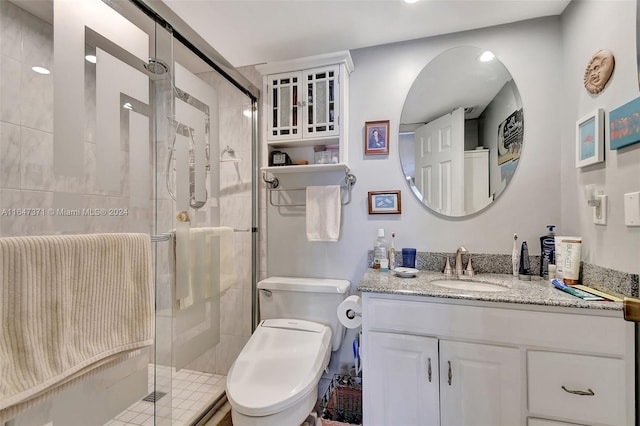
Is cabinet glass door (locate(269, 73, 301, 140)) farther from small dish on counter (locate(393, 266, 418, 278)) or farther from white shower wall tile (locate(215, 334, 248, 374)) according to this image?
white shower wall tile (locate(215, 334, 248, 374))

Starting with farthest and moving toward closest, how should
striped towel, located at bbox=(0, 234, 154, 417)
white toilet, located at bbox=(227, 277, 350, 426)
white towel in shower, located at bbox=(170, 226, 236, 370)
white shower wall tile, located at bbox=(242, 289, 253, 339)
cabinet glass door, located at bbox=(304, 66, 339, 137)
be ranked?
white shower wall tile, located at bbox=(242, 289, 253, 339) < cabinet glass door, located at bbox=(304, 66, 339, 137) < white towel in shower, located at bbox=(170, 226, 236, 370) < white toilet, located at bbox=(227, 277, 350, 426) < striped towel, located at bbox=(0, 234, 154, 417)

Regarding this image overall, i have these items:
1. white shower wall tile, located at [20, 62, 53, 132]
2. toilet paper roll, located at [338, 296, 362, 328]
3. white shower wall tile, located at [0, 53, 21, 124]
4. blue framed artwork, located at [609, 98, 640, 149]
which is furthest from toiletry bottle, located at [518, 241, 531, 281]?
white shower wall tile, located at [0, 53, 21, 124]

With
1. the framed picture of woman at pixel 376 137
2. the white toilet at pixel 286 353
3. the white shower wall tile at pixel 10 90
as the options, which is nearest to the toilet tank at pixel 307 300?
the white toilet at pixel 286 353

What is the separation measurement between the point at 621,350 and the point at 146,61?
2189 mm

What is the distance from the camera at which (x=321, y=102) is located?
168 cm

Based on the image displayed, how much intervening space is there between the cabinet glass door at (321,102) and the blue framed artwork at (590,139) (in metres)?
1.16

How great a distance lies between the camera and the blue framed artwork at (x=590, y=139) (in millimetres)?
1150

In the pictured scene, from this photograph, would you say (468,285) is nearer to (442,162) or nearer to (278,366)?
(442,162)

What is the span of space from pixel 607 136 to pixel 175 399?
7.94 ft

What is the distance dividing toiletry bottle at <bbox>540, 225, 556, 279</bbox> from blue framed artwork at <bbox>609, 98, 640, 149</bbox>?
0.52 meters

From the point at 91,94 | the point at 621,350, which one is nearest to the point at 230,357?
the point at 91,94

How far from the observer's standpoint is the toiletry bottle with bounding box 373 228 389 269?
1661mm

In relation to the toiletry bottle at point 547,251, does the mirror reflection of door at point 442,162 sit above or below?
above

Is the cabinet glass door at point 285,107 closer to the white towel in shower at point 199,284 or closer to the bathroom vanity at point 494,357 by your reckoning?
the white towel in shower at point 199,284
